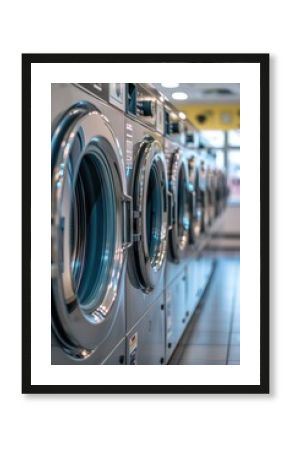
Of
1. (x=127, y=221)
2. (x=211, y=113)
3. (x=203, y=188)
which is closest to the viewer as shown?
(x=127, y=221)

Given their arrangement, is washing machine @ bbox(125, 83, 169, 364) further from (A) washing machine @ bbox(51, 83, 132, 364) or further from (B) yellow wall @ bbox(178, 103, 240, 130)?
(B) yellow wall @ bbox(178, 103, 240, 130)

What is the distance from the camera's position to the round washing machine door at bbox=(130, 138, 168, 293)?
7.91 feet

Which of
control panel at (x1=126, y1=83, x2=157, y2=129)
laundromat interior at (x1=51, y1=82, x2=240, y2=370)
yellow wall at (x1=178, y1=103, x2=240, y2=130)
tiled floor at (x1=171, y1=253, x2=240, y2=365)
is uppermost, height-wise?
yellow wall at (x1=178, y1=103, x2=240, y2=130)

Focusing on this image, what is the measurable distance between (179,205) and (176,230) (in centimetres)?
35

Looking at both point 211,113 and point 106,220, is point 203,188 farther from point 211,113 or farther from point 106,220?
point 211,113

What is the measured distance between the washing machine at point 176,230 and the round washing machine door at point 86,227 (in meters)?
1.09

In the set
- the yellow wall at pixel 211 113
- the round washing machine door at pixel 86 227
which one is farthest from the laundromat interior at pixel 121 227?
the yellow wall at pixel 211 113

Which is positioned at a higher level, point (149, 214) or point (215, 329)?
point (149, 214)

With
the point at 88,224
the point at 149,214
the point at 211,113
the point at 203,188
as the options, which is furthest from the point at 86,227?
the point at 211,113

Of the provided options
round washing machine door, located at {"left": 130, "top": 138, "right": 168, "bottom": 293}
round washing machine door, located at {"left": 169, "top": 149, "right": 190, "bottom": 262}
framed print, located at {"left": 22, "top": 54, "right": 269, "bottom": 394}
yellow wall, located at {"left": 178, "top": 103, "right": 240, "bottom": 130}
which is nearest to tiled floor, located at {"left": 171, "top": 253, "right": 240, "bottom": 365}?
framed print, located at {"left": 22, "top": 54, "right": 269, "bottom": 394}

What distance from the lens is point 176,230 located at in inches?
137
